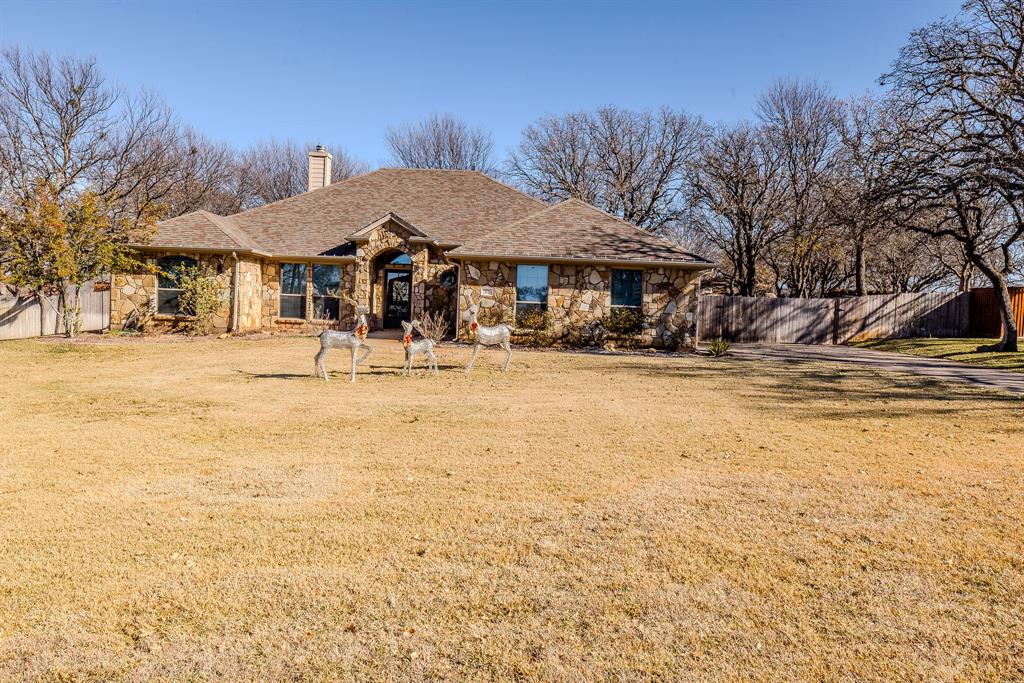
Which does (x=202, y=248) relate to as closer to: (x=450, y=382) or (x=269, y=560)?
(x=450, y=382)

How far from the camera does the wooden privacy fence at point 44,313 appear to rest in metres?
18.7

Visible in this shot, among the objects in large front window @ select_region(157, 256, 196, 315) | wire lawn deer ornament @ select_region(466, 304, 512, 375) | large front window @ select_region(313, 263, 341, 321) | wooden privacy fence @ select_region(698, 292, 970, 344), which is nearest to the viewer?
wire lawn deer ornament @ select_region(466, 304, 512, 375)

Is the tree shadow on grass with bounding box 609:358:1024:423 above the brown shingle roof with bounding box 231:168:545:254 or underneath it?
underneath

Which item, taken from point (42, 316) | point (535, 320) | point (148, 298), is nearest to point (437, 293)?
point (535, 320)

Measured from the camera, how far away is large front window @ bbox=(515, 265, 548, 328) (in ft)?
63.4

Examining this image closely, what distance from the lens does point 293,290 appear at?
71.7 feet

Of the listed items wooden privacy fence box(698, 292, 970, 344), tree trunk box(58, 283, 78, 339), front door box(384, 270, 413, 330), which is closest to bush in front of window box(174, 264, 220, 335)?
tree trunk box(58, 283, 78, 339)

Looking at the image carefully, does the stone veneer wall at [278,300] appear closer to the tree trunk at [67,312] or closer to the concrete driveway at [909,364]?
the tree trunk at [67,312]

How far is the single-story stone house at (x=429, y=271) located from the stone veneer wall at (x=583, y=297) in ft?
0.10

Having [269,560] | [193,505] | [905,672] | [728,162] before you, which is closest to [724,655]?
[905,672]

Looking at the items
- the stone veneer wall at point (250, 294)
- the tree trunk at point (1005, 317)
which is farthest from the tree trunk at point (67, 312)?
the tree trunk at point (1005, 317)

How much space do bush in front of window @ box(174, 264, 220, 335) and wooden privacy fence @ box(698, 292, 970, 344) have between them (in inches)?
730

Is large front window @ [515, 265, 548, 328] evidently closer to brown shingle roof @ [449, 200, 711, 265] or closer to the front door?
brown shingle roof @ [449, 200, 711, 265]

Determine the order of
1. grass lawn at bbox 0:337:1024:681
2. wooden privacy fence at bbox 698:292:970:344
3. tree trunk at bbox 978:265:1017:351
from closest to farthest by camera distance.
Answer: grass lawn at bbox 0:337:1024:681, tree trunk at bbox 978:265:1017:351, wooden privacy fence at bbox 698:292:970:344
